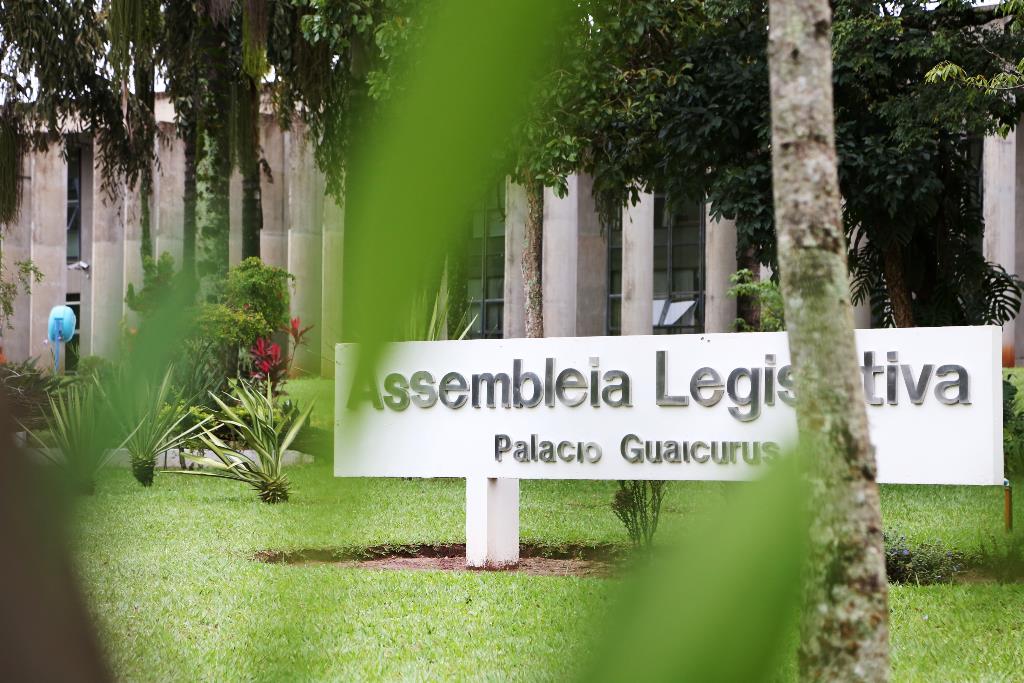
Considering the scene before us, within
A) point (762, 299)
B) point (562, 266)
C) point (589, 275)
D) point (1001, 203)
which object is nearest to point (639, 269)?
point (562, 266)

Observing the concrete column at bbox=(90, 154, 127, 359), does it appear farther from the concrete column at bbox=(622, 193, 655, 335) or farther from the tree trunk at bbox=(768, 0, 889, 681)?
the concrete column at bbox=(622, 193, 655, 335)

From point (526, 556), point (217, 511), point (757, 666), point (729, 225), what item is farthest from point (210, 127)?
point (729, 225)

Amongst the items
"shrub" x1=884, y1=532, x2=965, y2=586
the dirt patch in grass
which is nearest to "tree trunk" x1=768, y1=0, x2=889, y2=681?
the dirt patch in grass

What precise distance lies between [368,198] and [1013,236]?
22285 millimetres

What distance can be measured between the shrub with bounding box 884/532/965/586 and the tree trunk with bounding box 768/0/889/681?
21.4 ft

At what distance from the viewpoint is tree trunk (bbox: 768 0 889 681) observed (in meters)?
0.23

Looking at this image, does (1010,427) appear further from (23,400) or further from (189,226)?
(23,400)

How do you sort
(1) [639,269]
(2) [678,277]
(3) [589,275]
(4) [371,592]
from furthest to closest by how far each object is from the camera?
1. (2) [678,277]
2. (3) [589,275]
3. (1) [639,269]
4. (4) [371,592]

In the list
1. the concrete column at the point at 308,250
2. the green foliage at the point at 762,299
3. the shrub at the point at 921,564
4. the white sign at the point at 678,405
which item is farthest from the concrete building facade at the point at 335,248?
the shrub at the point at 921,564

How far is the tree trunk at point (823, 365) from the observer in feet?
0.74

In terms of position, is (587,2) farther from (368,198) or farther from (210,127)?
(210,127)

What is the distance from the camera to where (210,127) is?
3.56 ft

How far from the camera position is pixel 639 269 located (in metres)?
22.2

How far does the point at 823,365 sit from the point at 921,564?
6805 mm
